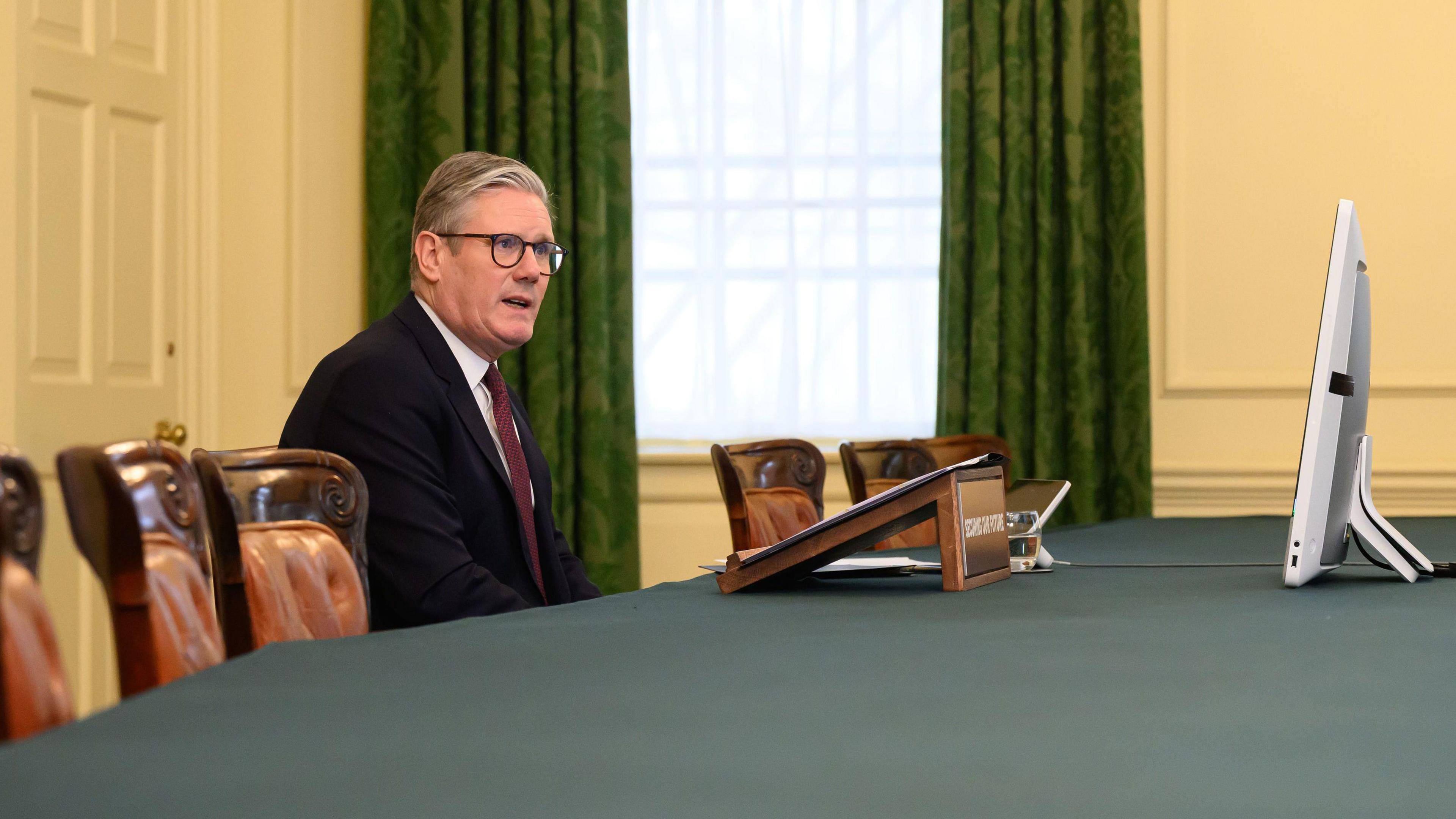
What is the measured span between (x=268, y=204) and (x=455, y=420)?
250 centimetres

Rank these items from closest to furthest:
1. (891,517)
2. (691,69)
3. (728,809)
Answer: (728,809) → (891,517) → (691,69)

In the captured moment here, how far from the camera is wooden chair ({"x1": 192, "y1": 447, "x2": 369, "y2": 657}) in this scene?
4.47 ft

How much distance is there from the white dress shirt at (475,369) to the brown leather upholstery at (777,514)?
400mm

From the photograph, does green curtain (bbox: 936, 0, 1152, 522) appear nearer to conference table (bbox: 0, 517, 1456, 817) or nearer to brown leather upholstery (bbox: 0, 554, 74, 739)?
conference table (bbox: 0, 517, 1456, 817)

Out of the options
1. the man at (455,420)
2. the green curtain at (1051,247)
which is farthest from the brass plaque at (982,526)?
the green curtain at (1051,247)

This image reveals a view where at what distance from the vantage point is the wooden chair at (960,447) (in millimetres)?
2979

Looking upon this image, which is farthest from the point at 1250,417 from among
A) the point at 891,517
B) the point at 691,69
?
the point at 891,517

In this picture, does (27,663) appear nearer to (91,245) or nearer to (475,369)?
(475,369)

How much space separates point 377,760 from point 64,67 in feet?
10.9

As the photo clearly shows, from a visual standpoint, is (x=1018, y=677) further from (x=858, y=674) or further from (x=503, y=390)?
(x=503, y=390)

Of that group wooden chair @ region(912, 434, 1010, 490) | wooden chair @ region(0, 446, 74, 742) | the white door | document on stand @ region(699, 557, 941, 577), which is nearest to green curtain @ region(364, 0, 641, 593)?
the white door

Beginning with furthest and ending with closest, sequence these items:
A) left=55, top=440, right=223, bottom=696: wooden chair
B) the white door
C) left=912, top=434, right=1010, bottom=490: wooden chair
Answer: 1. the white door
2. left=912, top=434, right=1010, bottom=490: wooden chair
3. left=55, top=440, right=223, bottom=696: wooden chair

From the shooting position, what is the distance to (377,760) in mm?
642

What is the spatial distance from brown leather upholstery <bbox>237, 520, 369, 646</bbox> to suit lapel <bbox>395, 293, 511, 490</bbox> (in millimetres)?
438
